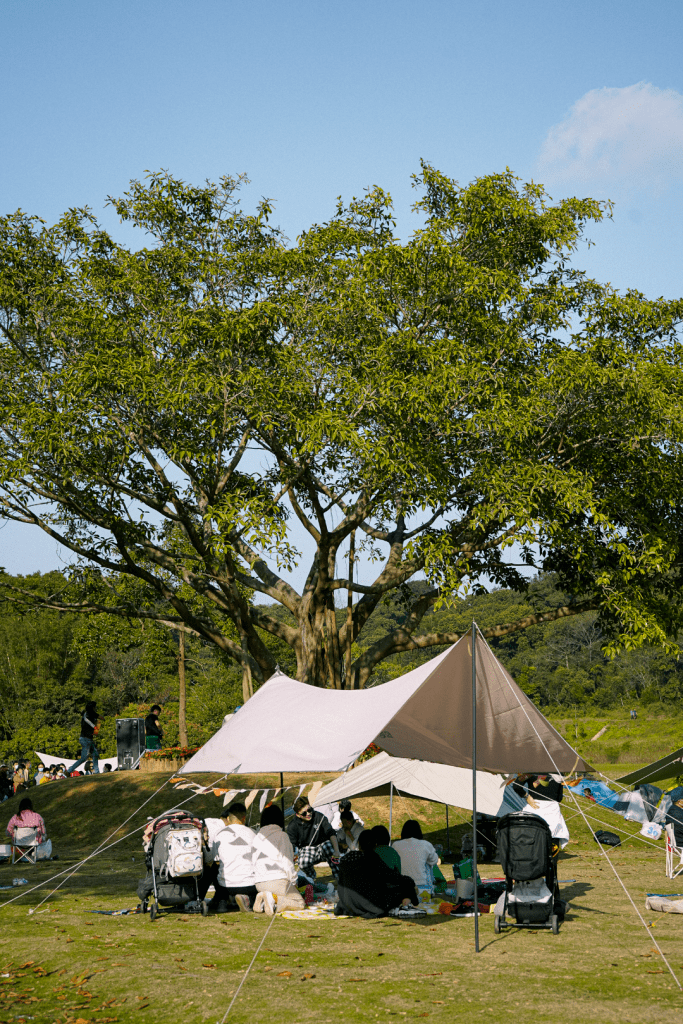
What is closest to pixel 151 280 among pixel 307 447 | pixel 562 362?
pixel 307 447

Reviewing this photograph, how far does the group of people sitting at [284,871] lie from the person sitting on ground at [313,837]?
1.09 m

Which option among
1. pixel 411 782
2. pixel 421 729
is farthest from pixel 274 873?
pixel 411 782

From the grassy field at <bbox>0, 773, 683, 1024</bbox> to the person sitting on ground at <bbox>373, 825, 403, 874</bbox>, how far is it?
0.68 metres

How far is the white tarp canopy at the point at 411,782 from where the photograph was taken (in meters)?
14.0

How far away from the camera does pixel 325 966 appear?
712 cm

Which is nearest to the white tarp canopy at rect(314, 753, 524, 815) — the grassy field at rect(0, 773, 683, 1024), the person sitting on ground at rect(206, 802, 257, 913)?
the grassy field at rect(0, 773, 683, 1024)

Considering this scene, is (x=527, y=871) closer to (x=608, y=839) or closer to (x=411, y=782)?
(x=411, y=782)

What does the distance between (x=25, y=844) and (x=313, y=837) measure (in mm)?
5204

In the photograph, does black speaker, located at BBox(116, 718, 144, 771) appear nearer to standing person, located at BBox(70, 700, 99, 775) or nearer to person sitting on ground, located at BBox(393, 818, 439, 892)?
standing person, located at BBox(70, 700, 99, 775)

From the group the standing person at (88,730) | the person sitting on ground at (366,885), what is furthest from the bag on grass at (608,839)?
the standing person at (88,730)

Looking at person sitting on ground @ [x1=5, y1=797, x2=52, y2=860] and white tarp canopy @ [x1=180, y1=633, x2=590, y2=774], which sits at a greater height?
white tarp canopy @ [x1=180, y1=633, x2=590, y2=774]

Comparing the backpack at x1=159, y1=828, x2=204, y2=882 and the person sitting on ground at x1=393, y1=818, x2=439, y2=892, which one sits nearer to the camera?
the backpack at x1=159, y1=828, x2=204, y2=882

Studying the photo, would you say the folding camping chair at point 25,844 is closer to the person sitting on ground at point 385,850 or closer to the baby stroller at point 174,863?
the baby stroller at point 174,863

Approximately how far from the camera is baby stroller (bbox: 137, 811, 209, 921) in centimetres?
924
